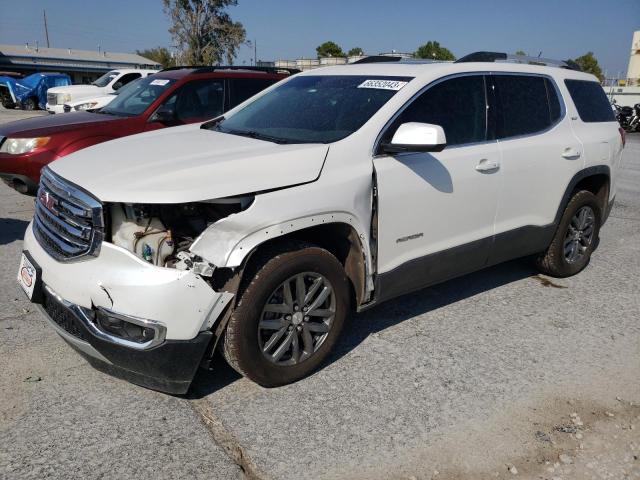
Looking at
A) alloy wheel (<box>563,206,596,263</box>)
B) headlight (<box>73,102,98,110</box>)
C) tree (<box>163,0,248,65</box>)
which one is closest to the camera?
alloy wheel (<box>563,206,596,263</box>)

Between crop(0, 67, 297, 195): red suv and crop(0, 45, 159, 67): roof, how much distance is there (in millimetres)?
52305

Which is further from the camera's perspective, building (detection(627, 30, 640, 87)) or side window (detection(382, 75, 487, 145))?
building (detection(627, 30, 640, 87))

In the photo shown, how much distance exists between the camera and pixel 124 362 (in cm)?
291

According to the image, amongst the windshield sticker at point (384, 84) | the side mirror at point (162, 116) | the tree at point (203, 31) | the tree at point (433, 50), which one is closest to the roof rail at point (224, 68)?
the side mirror at point (162, 116)

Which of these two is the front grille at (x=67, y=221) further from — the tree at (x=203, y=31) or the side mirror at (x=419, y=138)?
the tree at (x=203, y=31)

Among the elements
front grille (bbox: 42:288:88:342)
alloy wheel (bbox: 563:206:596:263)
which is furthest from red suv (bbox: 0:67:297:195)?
alloy wheel (bbox: 563:206:596:263)

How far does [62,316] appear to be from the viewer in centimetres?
309

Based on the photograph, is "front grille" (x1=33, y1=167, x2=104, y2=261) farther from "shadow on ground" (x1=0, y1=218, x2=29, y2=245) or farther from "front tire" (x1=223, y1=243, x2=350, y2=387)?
"shadow on ground" (x1=0, y1=218, x2=29, y2=245)

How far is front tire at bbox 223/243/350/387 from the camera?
302 cm

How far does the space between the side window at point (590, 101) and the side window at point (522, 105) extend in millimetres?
339

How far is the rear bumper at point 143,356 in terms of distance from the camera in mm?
2861

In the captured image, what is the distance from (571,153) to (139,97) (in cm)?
542

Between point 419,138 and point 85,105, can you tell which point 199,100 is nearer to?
point 419,138

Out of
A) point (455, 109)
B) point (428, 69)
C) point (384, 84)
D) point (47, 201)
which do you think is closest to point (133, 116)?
point (47, 201)
